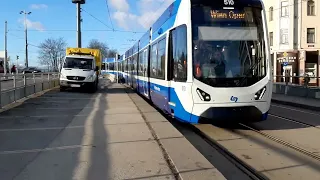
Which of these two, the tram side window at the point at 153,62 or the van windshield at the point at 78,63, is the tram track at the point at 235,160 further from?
the van windshield at the point at 78,63

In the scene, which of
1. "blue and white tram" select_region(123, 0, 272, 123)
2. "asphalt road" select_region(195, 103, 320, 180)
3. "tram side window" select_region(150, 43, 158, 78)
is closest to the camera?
"asphalt road" select_region(195, 103, 320, 180)

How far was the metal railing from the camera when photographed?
14.2 m

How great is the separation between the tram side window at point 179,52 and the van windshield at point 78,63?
14.7m

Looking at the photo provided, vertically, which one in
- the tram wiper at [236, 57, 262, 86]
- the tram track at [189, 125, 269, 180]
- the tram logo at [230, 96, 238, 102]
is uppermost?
the tram wiper at [236, 57, 262, 86]

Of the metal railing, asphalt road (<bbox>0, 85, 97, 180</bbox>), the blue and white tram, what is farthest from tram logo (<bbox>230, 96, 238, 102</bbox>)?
the metal railing

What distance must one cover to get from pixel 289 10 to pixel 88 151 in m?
39.5

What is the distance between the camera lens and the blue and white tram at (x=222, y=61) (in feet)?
28.6

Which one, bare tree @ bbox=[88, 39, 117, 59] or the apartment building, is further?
bare tree @ bbox=[88, 39, 117, 59]

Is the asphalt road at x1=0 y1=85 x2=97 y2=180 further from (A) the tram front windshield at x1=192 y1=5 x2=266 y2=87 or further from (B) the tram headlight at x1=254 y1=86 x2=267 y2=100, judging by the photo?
(B) the tram headlight at x1=254 y1=86 x2=267 y2=100

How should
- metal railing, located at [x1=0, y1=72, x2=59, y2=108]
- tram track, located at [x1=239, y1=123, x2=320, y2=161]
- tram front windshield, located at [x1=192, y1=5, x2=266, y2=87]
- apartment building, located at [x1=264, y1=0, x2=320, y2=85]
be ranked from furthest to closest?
apartment building, located at [x1=264, y1=0, x2=320, y2=85], metal railing, located at [x1=0, y1=72, x2=59, y2=108], tram front windshield, located at [x1=192, y1=5, x2=266, y2=87], tram track, located at [x1=239, y1=123, x2=320, y2=161]

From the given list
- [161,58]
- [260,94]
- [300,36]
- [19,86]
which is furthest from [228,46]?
[300,36]

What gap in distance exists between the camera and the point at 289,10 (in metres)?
41.6

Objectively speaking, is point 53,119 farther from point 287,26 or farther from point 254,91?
point 287,26

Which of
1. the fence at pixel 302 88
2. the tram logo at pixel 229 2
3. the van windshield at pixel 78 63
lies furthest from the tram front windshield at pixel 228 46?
the van windshield at pixel 78 63
